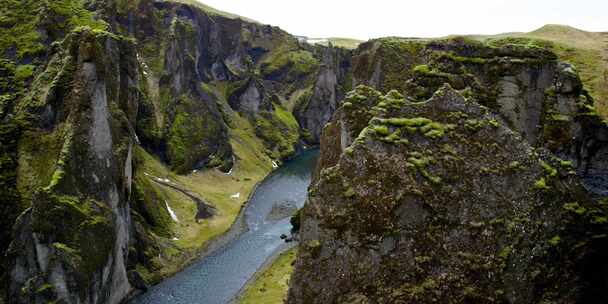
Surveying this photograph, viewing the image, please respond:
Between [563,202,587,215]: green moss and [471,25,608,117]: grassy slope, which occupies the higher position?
[471,25,608,117]: grassy slope

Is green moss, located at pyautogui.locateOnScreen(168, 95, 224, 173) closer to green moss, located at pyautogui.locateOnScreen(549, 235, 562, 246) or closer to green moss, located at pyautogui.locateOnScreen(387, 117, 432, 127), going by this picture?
green moss, located at pyautogui.locateOnScreen(387, 117, 432, 127)

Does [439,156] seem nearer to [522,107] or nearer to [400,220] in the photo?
[400,220]

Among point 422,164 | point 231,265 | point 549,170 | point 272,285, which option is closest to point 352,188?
point 422,164

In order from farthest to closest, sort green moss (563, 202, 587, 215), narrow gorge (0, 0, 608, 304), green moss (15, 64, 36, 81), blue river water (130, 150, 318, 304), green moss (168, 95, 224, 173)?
green moss (168, 95, 224, 173)
green moss (15, 64, 36, 81)
blue river water (130, 150, 318, 304)
green moss (563, 202, 587, 215)
narrow gorge (0, 0, 608, 304)

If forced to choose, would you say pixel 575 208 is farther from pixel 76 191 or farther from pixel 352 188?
pixel 76 191

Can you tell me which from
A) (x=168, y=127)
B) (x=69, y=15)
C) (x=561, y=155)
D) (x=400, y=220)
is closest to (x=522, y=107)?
(x=561, y=155)

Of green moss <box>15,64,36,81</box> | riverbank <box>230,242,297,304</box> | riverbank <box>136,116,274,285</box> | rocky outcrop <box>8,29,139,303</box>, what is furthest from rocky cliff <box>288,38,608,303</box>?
green moss <box>15,64,36,81</box>
